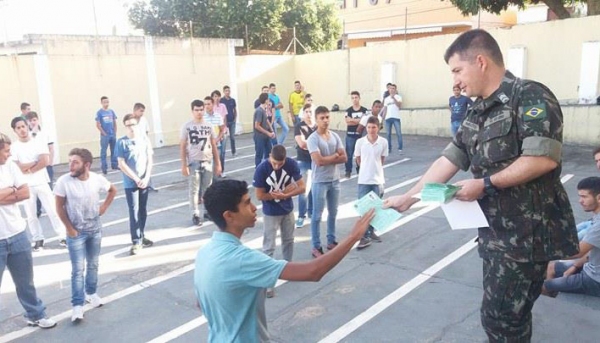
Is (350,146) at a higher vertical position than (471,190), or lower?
lower

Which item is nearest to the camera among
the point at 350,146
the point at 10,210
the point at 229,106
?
the point at 10,210

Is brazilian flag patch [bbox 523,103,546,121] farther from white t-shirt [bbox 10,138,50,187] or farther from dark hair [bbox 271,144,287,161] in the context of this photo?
white t-shirt [bbox 10,138,50,187]

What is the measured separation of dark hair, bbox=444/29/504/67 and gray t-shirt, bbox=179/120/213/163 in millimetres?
5697

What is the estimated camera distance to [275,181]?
5.14 meters

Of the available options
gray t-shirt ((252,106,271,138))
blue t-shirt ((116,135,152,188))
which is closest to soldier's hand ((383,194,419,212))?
blue t-shirt ((116,135,152,188))

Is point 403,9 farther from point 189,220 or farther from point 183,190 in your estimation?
point 189,220

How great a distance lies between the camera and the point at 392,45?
1733 cm

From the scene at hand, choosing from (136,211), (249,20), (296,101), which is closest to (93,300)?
(136,211)

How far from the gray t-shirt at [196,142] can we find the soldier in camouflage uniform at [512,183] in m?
5.49

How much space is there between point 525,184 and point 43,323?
448cm

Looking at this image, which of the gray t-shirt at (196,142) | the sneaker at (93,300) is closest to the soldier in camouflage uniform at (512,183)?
the sneaker at (93,300)

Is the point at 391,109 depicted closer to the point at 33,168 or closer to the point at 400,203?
the point at 33,168

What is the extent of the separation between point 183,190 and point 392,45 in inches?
418

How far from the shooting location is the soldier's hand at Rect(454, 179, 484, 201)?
237 cm
